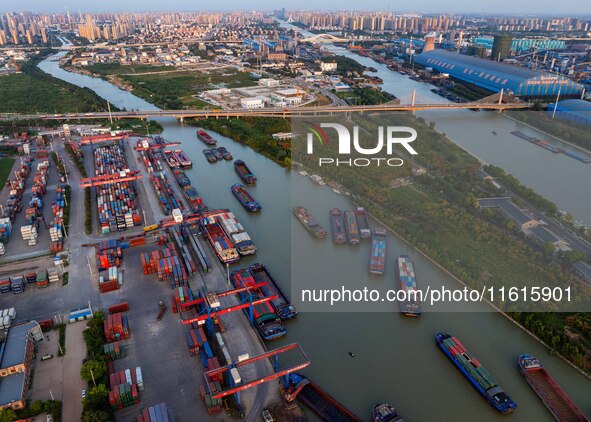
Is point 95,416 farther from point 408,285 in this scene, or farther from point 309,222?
point 309,222

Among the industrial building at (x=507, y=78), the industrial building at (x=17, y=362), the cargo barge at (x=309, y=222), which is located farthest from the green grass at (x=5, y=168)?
the industrial building at (x=507, y=78)

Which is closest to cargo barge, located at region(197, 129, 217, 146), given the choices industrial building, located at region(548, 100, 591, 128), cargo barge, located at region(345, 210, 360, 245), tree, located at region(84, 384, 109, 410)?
cargo barge, located at region(345, 210, 360, 245)

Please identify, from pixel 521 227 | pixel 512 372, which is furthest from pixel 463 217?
pixel 512 372

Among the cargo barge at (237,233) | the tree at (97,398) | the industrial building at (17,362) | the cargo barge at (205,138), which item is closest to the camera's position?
the tree at (97,398)

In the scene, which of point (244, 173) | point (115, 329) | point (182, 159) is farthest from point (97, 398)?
point (182, 159)

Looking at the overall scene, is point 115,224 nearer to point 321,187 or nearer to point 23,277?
point 23,277

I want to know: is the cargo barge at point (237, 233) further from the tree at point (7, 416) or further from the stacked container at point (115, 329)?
the tree at point (7, 416)
